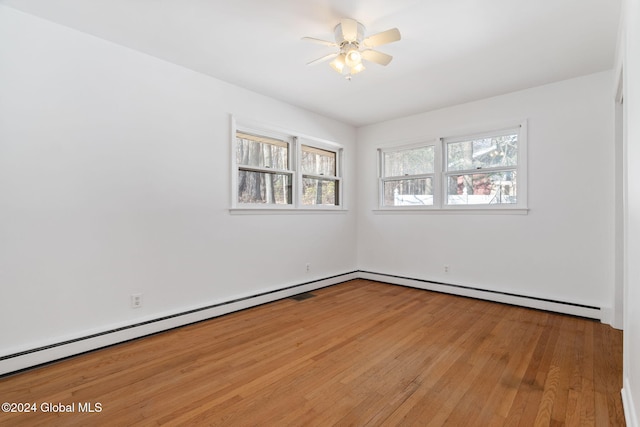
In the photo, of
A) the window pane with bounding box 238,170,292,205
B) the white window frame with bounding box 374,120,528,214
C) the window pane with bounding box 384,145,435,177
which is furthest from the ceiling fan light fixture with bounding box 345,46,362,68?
the window pane with bounding box 384,145,435,177

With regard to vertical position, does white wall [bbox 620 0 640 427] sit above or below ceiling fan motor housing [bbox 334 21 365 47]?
Answer: below

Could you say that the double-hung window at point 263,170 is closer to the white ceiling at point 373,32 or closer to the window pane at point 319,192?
the window pane at point 319,192

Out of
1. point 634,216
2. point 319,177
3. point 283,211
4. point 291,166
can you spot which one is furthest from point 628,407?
point 319,177

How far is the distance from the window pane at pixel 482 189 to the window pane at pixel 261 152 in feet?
8.21

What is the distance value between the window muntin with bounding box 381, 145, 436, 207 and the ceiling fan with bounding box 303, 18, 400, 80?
2.46 metres

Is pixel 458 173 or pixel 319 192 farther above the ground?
pixel 458 173

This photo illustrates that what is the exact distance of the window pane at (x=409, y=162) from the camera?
4.73 m

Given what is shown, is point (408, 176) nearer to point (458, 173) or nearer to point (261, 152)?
point (458, 173)

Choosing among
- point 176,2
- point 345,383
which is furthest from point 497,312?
point 176,2

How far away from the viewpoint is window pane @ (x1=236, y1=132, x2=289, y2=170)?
3824 mm

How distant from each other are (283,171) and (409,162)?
2.14 meters

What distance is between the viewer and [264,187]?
4.07 metres

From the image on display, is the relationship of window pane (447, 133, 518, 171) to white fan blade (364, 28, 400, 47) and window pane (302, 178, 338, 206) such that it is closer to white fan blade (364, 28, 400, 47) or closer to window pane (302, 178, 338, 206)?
window pane (302, 178, 338, 206)

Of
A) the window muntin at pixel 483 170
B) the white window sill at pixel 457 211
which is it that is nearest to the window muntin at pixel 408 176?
the white window sill at pixel 457 211
